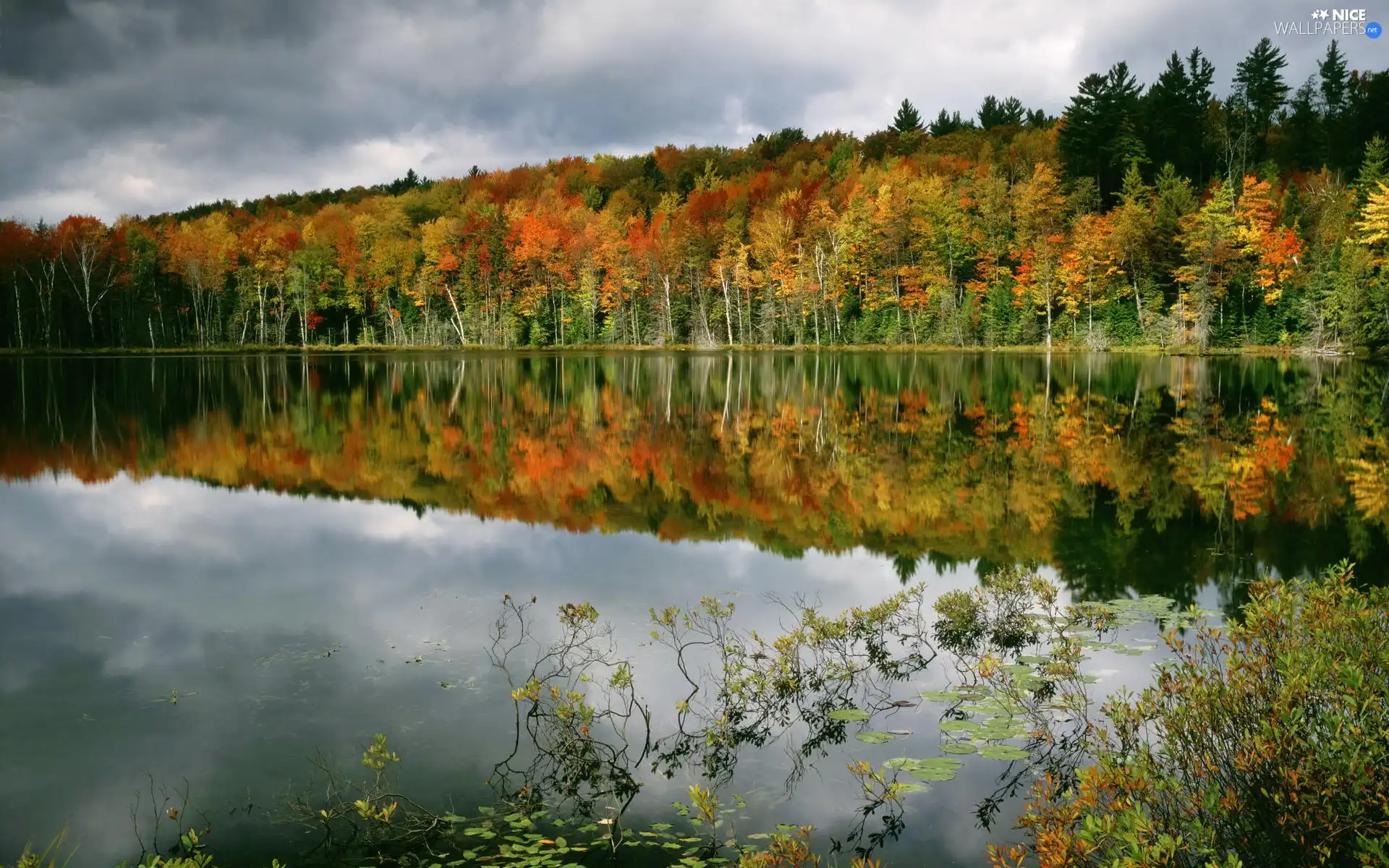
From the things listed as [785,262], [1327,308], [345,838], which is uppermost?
[785,262]

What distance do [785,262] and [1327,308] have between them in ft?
143

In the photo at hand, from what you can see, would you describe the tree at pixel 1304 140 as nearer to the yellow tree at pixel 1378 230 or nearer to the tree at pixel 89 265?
the yellow tree at pixel 1378 230

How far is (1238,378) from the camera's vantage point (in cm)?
4356

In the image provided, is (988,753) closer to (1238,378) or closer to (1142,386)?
(1142,386)

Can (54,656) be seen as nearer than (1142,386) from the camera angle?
Yes

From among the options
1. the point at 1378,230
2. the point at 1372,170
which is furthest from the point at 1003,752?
the point at 1372,170

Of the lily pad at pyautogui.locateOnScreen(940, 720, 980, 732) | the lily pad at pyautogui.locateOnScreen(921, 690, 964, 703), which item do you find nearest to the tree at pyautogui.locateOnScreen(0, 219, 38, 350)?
the lily pad at pyautogui.locateOnScreen(921, 690, 964, 703)

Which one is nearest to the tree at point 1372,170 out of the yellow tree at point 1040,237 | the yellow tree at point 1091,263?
the yellow tree at point 1091,263

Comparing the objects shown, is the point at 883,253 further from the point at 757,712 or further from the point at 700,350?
the point at 757,712

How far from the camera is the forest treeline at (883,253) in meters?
65.6

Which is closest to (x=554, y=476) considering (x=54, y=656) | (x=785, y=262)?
(x=54, y=656)

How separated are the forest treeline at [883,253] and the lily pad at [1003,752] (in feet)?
189

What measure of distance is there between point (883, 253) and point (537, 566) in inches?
2893

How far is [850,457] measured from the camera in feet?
69.1
